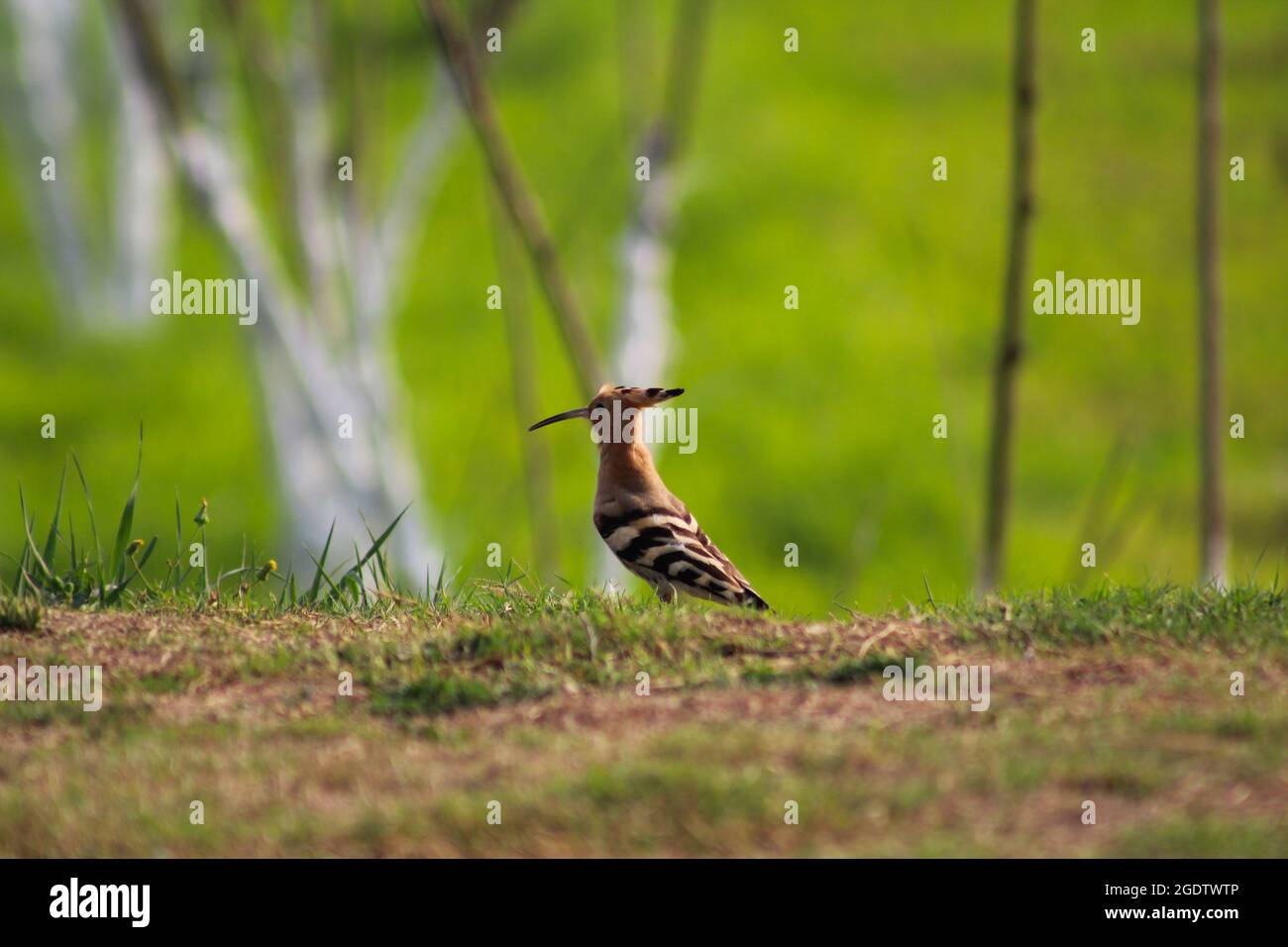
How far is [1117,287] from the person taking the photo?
13023 mm

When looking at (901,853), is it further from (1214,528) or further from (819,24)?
(819,24)

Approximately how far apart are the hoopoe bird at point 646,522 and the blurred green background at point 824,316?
312cm

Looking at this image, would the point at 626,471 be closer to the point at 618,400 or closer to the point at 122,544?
the point at 618,400

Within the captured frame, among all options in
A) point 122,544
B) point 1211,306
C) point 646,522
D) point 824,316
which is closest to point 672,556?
point 646,522

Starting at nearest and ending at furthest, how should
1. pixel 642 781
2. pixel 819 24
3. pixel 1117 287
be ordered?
pixel 642 781 → pixel 1117 287 → pixel 819 24

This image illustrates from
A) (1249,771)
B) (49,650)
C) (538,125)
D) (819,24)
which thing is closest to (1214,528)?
(1249,771)

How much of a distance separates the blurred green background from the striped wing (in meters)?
3.36

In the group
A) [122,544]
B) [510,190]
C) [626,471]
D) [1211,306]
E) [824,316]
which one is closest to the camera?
[122,544]

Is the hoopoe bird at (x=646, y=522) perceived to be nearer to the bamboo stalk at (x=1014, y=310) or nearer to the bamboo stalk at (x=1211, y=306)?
the bamboo stalk at (x=1014, y=310)

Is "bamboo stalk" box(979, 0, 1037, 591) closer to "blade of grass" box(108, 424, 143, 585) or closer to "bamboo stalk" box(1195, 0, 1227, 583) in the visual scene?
"bamboo stalk" box(1195, 0, 1227, 583)

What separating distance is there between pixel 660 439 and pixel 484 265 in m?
3.91

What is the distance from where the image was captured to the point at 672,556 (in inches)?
227

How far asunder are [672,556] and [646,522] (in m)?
0.24

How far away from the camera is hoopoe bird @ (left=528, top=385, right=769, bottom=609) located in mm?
5750
